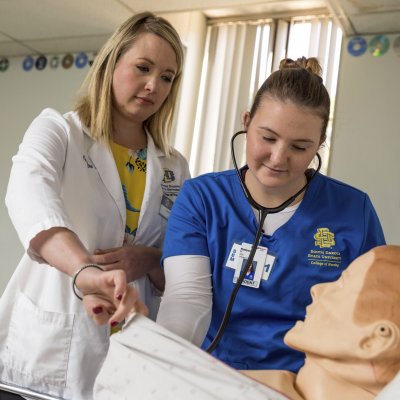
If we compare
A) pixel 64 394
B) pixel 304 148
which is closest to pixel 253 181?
pixel 304 148

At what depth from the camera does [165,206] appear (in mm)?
1692

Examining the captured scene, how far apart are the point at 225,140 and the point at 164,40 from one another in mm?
2131

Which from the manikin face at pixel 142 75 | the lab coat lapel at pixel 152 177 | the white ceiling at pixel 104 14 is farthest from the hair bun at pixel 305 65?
the white ceiling at pixel 104 14

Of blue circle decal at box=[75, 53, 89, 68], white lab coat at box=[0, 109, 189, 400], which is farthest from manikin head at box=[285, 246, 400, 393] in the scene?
blue circle decal at box=[75, 53, 89, 68]

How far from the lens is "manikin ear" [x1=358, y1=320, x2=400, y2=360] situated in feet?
3.02

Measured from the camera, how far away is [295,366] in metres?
1.25

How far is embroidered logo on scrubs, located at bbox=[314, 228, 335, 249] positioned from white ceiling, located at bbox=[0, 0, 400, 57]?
199 centimetres

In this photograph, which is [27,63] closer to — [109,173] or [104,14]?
[104,14]

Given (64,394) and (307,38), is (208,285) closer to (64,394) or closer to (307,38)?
(64,394)

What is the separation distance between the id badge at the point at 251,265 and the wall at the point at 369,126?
2132 mm

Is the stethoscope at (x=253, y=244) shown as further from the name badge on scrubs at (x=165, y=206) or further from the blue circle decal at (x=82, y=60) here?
the blue circle decal at (x=82, y=60)

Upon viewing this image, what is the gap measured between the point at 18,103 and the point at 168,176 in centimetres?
316

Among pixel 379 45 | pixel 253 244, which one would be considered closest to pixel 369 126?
pixel 379 45

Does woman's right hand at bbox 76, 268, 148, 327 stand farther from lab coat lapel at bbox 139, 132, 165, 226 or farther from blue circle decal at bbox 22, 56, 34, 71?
blue circle decal at bbox 22, 56, 34, 71
